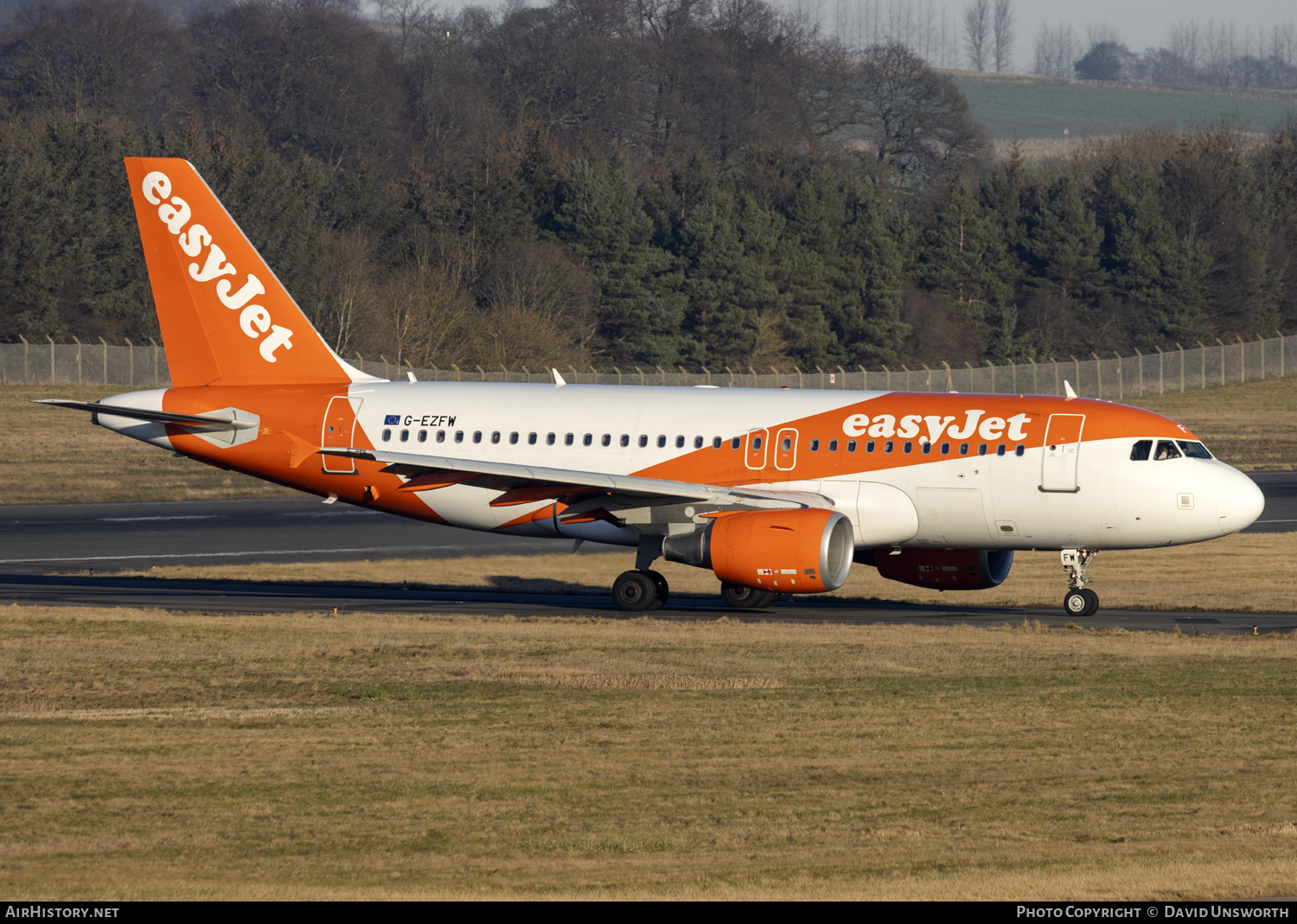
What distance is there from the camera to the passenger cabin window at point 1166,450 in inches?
1119

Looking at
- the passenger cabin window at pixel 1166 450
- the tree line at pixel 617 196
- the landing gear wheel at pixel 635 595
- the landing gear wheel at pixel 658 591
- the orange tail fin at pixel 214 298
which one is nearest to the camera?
the passenger cabin window at pixel 1166 450

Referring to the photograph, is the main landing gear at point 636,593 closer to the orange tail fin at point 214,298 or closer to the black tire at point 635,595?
the black tire at point 635,595

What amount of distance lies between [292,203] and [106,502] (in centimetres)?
5610

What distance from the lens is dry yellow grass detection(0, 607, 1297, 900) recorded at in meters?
11.7

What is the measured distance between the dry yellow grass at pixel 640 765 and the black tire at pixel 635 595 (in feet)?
17.2

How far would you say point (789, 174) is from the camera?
132500mm

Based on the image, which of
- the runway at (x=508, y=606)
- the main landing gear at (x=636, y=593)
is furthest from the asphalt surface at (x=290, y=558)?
the main landing gear at (x=636, y=593)

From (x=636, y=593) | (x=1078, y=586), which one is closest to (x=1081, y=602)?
(x=1078, y=586)

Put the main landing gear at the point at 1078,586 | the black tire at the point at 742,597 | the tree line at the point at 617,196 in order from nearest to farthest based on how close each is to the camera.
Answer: the main landing gear at the point at 1078,586, the black tire at the point at 742,597, the tree line at the point at 617,196

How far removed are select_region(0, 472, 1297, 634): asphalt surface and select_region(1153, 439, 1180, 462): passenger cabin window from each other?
9.42ft

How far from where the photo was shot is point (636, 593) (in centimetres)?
2983

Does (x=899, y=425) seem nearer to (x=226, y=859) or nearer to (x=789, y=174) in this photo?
(x=226, y=859)

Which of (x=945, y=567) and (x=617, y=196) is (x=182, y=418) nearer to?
(x=945, y=567)
